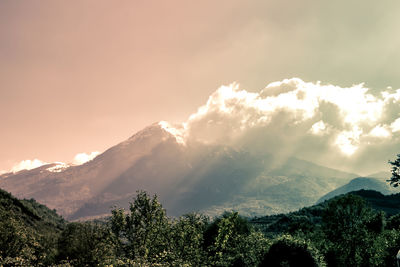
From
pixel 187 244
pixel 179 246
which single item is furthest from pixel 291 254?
pixel 179 246

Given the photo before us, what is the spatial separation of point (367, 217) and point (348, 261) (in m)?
25.1

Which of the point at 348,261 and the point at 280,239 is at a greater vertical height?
the point at 280,239

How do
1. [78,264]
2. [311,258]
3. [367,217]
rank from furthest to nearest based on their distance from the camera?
1. [367,217]
2. [78,264]
3. [311,258]

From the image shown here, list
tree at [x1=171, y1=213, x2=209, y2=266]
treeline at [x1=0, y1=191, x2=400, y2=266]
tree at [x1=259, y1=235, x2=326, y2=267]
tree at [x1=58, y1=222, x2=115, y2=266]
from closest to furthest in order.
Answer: tree at [x1=259, y1=235, x2=326, y2=267] → treeline at [x1=0, y1=191, x2=400, y2=266] → tree at [x1=171, y1=213, x2=209, y2=266] → tree at [x1=58, y1=222, x2=115, y2=266]

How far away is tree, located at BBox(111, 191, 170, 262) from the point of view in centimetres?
5781

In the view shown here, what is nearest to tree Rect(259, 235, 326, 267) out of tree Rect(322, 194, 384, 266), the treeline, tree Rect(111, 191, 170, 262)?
the treeline

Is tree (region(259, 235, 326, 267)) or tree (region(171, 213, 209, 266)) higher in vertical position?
tree (region(171, 213, 209, 266))

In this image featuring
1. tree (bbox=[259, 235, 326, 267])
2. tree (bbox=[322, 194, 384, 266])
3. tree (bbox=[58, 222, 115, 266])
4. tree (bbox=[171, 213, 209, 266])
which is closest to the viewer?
tree (bbox=[259, 235, 326, 267])

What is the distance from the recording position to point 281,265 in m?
48.1

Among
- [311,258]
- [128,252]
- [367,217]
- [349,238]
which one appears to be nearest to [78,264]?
[128,252]

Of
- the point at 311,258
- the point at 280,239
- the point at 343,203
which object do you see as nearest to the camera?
the point at 311,258

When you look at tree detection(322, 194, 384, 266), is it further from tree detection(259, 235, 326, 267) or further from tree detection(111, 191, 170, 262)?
tree detection(111, 191, 170, 262)

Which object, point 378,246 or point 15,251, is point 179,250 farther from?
point 378,246

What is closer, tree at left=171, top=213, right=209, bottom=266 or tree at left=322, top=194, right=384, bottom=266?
Result: tree at left=171, top=213, right=209, bottom=266
